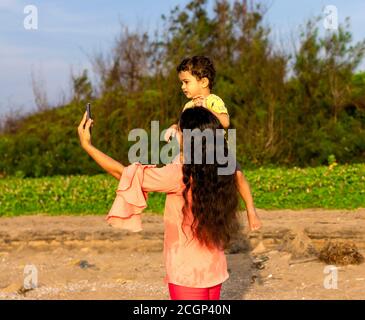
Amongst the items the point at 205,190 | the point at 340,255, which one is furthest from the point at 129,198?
the point at 340,255

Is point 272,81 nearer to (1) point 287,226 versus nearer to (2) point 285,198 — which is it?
(2) point 285,198

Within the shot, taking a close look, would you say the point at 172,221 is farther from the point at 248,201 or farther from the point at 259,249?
the point at 259,249

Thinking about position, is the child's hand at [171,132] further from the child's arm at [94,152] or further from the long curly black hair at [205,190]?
the child's arm at [94,152]

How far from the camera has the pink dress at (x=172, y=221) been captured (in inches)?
132

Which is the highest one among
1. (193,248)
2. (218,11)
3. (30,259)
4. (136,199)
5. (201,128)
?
(218,11)

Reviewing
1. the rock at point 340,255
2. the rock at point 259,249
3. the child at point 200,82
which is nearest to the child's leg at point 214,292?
the child at point 200,82

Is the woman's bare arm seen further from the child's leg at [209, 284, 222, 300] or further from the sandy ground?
the sandy ground

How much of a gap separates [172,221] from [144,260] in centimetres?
387

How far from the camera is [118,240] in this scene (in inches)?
316

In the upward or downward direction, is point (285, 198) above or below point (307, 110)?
below

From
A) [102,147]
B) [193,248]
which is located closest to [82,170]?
[102,147]

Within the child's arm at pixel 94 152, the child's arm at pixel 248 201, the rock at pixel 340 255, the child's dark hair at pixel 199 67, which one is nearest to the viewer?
the child's arm at pixel 94 152

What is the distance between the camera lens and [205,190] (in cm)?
339
